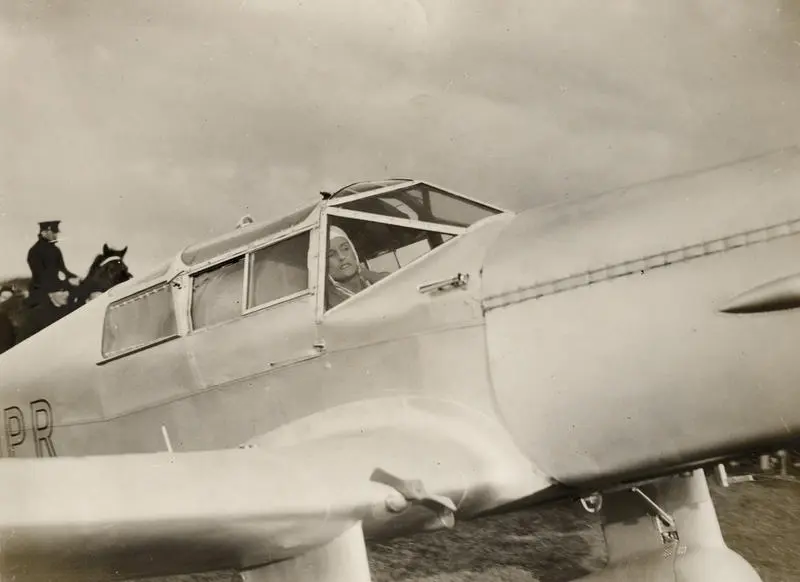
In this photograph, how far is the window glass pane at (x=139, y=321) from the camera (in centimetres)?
153

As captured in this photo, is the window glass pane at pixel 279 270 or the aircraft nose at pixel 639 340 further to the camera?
the window glass pane at pixel 279 270

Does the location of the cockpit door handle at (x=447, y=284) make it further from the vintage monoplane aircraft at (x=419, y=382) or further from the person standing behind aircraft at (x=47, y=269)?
the person standing behind aircraft at (x=47, y=269)

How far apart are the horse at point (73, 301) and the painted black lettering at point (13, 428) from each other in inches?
6.0

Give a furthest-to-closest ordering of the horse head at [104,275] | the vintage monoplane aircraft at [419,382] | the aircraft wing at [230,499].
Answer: the horse head at [104,275]
the vintage monoplane aircraft at [419,382]
the aircraft wing at [230,499]

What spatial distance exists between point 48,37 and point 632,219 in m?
1.07

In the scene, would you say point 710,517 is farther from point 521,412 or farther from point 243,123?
point 243,123

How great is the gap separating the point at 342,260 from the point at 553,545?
3.24 feet

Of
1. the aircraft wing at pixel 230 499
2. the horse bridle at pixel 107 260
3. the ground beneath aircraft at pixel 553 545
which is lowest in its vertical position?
the ground beneath aircraft at pixel 553 545

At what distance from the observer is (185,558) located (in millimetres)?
956

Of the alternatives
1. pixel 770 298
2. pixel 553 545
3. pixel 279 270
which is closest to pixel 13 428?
pixel 279 270

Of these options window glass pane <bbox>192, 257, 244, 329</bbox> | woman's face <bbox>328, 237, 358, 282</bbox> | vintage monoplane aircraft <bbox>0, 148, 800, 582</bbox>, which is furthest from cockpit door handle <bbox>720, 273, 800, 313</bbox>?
window glass pane <bbox>192, 257, 244, 329</bbox>

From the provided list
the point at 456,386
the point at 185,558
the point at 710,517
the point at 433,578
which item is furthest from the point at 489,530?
the point at 185,558

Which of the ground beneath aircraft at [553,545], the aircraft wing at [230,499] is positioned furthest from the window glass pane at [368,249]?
the ground beneath aircraft at [553,545]

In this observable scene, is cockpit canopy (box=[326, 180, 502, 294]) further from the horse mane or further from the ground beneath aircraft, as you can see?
the ground beneath aircraft
